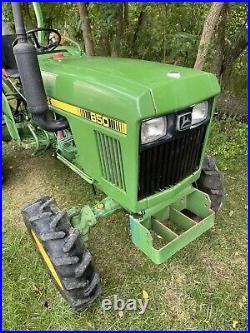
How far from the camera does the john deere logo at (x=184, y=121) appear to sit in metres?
1.80

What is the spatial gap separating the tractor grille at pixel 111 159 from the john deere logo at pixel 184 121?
36 cm

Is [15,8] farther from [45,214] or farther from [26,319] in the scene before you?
[26,319]

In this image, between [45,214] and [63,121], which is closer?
[45,214]

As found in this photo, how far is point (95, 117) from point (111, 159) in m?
0.28

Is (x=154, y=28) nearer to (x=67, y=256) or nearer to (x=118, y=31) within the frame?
(x=118, y=31)

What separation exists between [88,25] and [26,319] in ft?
14.7

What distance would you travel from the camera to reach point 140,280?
7.94 ft

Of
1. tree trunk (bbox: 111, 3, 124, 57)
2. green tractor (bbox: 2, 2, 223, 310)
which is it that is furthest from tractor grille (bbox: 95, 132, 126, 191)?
tree trunk (bbox: 111, 3, 124, 57)

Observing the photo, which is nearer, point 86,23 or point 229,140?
point 229,140

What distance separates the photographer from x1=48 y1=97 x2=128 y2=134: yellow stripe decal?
175 centimetres

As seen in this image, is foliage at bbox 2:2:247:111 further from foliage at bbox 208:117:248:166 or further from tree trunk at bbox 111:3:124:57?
foliage at bbox 208:117:248:166

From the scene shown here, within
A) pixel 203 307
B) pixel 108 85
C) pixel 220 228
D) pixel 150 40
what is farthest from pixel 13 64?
pixel 150 40

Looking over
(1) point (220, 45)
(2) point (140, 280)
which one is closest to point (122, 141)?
(2) point (140, 280)

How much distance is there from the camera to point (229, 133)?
4215 mm
